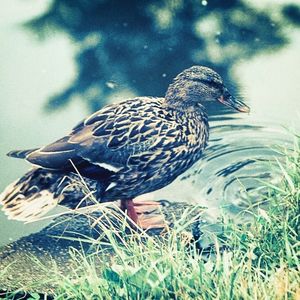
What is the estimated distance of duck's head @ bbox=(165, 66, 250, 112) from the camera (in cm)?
484

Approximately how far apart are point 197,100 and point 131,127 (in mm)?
568

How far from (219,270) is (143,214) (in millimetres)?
1438

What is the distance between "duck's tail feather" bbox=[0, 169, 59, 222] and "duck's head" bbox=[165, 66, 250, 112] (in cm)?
88

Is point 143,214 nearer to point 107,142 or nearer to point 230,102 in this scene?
point 107,142

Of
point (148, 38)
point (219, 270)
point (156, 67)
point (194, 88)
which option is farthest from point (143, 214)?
point (148, 38)

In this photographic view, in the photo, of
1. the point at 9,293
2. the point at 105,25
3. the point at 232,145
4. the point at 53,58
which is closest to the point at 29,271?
the point at 9,293

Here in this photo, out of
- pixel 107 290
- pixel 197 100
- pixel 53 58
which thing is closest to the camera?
pixel 107 290

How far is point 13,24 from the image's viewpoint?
686 centimetres

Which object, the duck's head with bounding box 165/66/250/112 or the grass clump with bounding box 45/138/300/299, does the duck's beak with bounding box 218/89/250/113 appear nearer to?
the duck's head with bounding box 165/66/250/112

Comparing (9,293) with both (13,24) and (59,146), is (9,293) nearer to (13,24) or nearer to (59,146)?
(59,146)

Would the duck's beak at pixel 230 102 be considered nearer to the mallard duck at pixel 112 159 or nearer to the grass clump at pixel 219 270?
the mallard duck at pixel 112 159

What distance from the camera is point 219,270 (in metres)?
3.39

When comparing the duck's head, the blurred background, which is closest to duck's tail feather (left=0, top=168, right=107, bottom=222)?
the blurred background

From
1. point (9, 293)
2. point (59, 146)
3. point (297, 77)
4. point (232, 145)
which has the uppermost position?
point (297, 77)
